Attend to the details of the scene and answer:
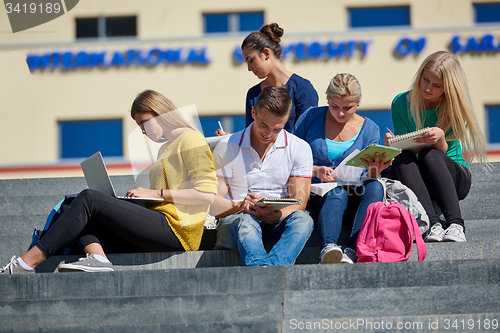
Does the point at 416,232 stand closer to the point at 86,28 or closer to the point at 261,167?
the point at 261,167

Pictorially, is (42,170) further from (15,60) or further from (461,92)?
(461,92)

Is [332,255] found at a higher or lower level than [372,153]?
lower

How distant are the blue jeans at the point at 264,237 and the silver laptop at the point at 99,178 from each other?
458 mm

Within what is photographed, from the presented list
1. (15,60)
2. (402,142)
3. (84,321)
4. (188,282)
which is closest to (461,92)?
(402,142)

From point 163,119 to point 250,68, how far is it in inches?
42.5

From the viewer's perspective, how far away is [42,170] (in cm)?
1032

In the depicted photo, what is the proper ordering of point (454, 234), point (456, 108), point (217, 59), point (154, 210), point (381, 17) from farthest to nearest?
point (381, 17) → point (217, 59) → point (456, 108) → point (454, 234) → point (154, 210)

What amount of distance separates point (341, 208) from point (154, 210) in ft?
3.75

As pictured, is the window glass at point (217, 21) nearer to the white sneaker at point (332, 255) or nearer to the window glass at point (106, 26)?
the window glass at point (106, 26)

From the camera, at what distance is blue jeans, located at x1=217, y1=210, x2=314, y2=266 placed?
9.45 ft

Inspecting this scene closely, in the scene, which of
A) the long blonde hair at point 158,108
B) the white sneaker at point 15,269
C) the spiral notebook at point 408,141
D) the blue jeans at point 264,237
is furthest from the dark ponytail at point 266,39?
the white sneaker at point 15,269

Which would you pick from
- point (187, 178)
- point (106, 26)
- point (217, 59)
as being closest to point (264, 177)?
point (187, 178)

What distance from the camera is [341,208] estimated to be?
10.8 feet

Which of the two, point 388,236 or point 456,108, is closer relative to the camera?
point 388,236
